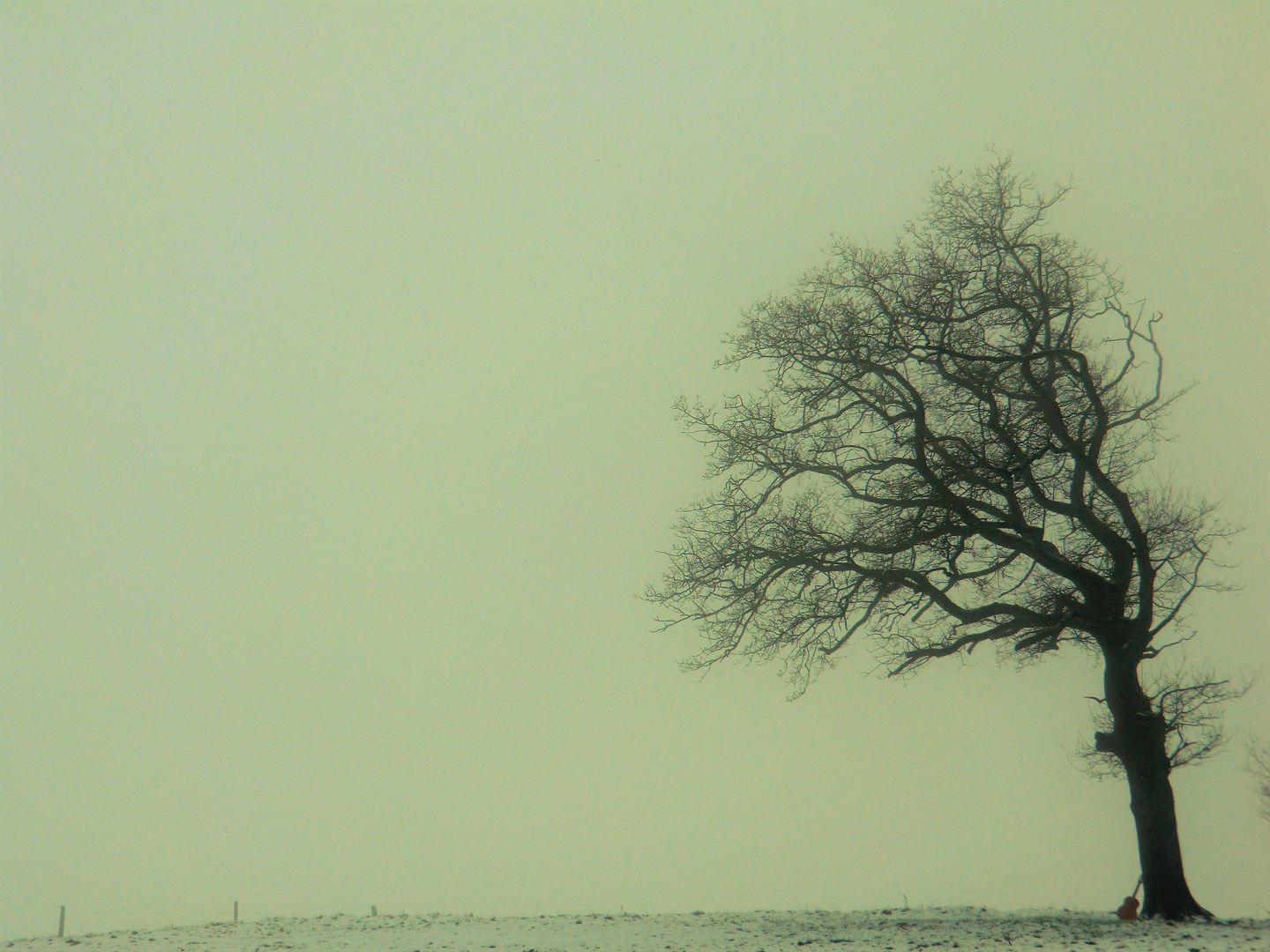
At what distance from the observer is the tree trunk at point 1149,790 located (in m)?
15.4

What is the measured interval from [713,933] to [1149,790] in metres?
7.58

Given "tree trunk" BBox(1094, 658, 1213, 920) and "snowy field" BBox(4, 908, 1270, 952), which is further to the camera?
"tree trunk" BBox(1094, 658, 1213, 920)

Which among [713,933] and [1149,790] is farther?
[1149,790]

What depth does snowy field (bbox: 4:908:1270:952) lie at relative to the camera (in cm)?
1323

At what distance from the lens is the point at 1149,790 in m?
16.1

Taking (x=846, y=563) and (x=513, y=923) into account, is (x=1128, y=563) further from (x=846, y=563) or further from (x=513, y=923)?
(x=513, y=923)

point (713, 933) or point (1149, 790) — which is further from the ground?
point (1149, 790)

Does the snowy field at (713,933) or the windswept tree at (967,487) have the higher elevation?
the windswept tree at (967,487)

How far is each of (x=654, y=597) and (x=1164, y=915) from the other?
935 cm

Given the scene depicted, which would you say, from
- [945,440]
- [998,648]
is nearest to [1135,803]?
[998,648]

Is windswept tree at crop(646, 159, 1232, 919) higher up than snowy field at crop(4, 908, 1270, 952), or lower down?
higher up

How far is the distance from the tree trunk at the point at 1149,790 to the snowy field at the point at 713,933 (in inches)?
26.0

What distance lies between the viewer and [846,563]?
16.3 metres

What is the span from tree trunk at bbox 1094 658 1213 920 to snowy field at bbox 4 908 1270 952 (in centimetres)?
66
